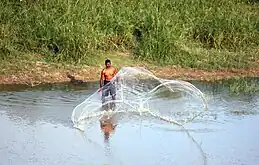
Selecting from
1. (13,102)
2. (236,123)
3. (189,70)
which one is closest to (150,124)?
(236,123)

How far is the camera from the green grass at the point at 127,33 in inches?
679

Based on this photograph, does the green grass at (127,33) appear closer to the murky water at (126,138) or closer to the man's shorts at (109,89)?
the murky water at (126,138)

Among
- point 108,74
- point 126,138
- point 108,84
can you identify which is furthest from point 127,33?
point 126,138

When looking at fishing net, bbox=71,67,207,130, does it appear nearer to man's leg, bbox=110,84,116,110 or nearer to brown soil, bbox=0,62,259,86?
man's leg, bbox=110,84,116,110

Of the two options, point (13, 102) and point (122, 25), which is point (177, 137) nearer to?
point (13, 102)

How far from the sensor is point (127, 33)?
60.7 feet

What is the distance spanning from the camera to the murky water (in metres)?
9.06

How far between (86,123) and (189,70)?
6917 mm

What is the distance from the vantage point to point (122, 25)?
60.8ft

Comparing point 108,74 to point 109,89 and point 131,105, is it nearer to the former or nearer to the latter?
point 109,89

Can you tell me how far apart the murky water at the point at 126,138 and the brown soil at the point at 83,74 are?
2394 millimetres

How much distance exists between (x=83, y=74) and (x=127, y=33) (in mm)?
2743

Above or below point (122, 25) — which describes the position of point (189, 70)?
below

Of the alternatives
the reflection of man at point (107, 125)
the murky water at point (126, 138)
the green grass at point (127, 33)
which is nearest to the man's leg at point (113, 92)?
the reflection of man at point (107, 125)
